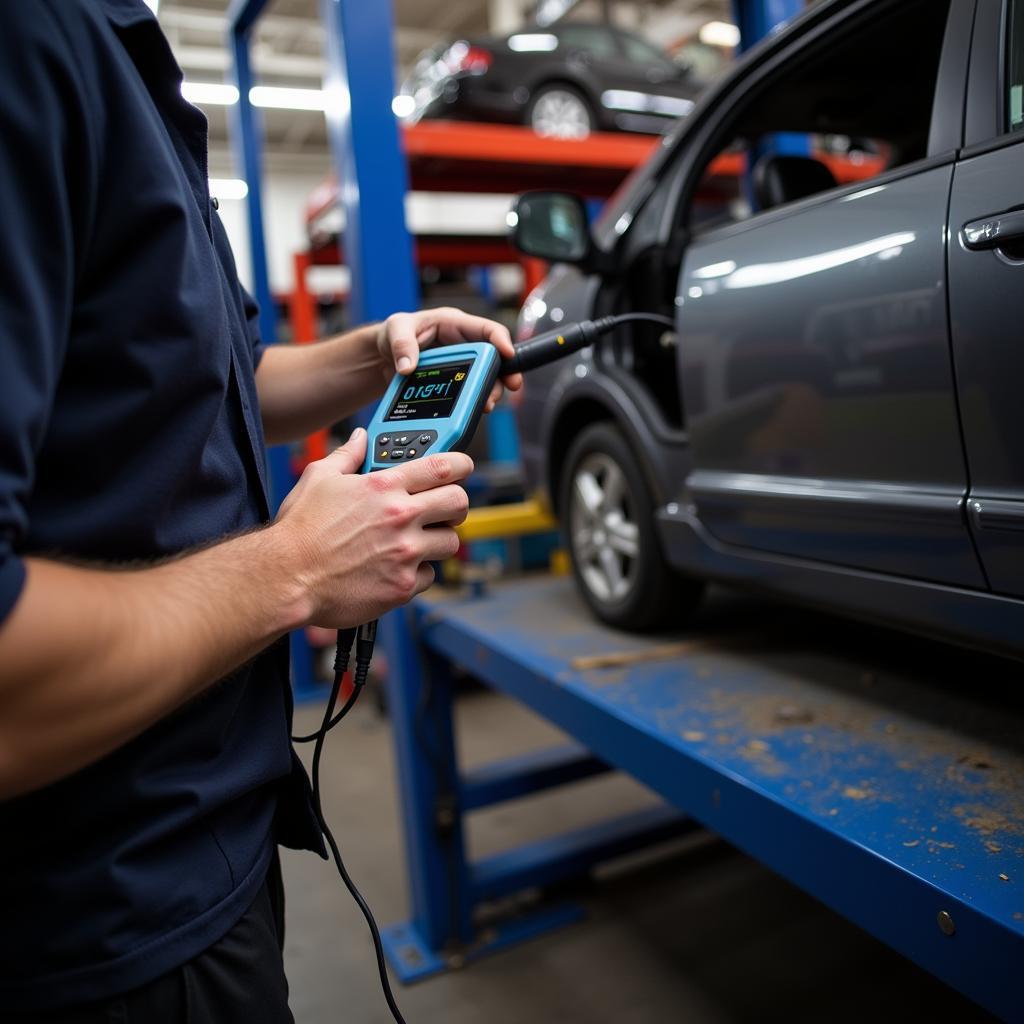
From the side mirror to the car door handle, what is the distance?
1047 millimetres

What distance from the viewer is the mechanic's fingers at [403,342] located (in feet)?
3.73

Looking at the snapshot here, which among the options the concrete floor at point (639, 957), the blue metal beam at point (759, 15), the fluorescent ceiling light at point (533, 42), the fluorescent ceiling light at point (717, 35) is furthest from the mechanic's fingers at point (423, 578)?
the fluorescent ceiling light at point (717, 35)

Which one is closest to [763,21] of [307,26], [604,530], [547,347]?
[604,530]

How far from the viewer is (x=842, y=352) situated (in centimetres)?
143

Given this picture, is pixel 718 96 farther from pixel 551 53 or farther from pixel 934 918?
pixel 551 53

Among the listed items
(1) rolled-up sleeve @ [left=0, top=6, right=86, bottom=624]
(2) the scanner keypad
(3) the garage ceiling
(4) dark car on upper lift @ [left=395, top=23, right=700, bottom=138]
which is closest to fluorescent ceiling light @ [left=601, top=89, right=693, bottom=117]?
(4) dark car on upper lift @ [left=395, top=23, right=700, bottom=138]

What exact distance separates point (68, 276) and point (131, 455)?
0.16m

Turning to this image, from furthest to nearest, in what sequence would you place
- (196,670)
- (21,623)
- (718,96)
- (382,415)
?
1. (718,96)
2. (382,415)
3. (196,670)
4. (21,623)

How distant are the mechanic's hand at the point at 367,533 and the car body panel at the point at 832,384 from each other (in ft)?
2.62

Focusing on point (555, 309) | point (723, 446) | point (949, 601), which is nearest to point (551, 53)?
point (555, 309)

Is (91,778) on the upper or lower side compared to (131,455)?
lower

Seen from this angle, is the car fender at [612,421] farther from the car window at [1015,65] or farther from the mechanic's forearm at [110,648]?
the mechanic's forearm at [110,648]

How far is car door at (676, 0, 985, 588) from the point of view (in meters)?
1.29

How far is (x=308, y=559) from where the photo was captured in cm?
81
